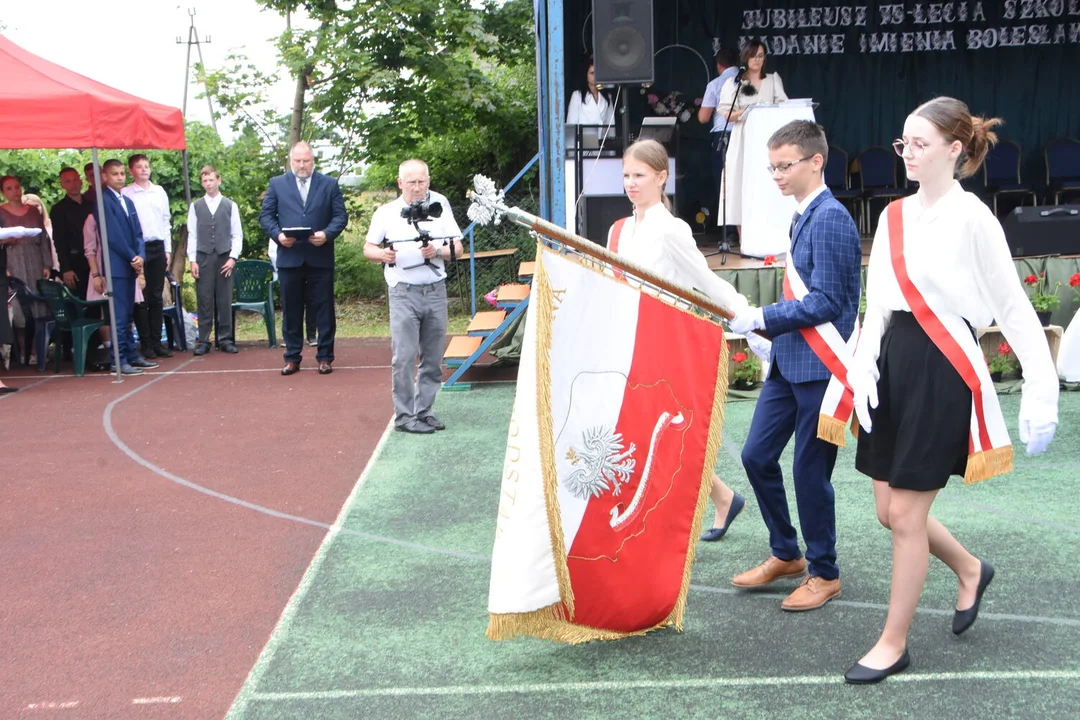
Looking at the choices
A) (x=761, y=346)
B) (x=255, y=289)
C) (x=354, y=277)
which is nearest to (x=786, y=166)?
(x=761, y=346)

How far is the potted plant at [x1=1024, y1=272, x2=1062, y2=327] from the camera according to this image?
8337mm

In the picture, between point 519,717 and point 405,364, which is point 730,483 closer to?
point 405,364

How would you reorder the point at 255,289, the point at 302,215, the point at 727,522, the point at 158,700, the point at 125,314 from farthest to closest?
the point at 255,289
the point at 125,314
the point at 302,215
the point at 727,522
the point at 158,700

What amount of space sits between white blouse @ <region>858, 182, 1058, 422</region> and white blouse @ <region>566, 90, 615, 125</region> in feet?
23.9

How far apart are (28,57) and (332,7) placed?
19.5ft

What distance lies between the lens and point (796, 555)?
13.3ft

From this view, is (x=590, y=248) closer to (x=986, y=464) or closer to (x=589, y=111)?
(x=986, y=464)

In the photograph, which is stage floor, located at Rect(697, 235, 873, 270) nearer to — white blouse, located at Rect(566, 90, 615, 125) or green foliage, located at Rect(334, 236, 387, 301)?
white blouse, located at Rect(566, 90, 615, 125)

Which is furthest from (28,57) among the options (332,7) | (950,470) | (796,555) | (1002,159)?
(1002,159)

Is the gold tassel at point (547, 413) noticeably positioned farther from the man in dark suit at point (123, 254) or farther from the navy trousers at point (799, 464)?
the man in dark suit at point (123, 254)

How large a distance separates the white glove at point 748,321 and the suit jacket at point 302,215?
6247mm

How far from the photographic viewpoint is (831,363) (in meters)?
3.51

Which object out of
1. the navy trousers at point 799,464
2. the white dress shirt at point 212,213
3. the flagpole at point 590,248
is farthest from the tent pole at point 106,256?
the navy trousers at point 799,464

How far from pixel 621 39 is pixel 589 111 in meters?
2.08
